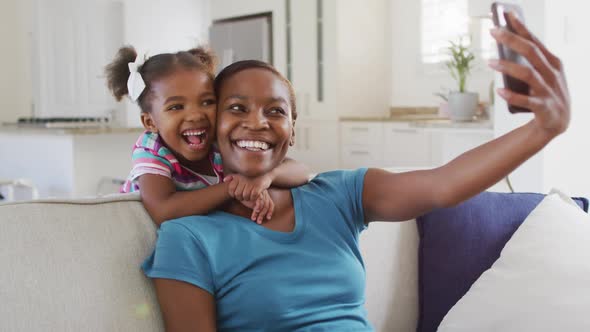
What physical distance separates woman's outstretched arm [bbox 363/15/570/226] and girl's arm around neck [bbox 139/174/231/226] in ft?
0.96

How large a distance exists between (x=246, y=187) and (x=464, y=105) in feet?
10.3

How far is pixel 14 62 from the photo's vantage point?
6957mm

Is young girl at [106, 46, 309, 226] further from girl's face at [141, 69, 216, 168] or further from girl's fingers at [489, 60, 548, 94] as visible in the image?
girl's fingers at [489, 60, 548, 94]

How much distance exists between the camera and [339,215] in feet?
4.15

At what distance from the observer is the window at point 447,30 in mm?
5105

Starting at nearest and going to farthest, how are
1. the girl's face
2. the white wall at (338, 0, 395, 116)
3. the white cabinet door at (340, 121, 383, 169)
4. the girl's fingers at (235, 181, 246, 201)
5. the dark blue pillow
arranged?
the girl's fingers at (235, 181, 246, 201) < the girl's face < the dark blue pillow < the white cabinet door at (340, 121, 383, 169) < the white wall at (338, 0, 395, 116)

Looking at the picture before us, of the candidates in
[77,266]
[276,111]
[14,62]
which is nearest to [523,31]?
[276,111]

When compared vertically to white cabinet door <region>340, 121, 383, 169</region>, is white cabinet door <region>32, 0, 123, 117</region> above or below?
above

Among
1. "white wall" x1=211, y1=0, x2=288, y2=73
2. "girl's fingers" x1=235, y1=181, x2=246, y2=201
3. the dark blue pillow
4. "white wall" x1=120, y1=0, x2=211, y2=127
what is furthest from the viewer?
"white wall" x1=120, y1=0, x2=211, y2=127

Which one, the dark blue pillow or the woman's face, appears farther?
the dark blue pillow

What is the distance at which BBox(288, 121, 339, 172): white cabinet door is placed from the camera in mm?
5578

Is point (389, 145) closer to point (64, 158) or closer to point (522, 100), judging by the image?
point (64, 158)

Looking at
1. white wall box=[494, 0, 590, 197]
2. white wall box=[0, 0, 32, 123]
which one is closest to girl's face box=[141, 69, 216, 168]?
white wall box=[494, 0, 590, 197]

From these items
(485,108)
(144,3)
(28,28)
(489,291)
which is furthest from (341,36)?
(489,291)
